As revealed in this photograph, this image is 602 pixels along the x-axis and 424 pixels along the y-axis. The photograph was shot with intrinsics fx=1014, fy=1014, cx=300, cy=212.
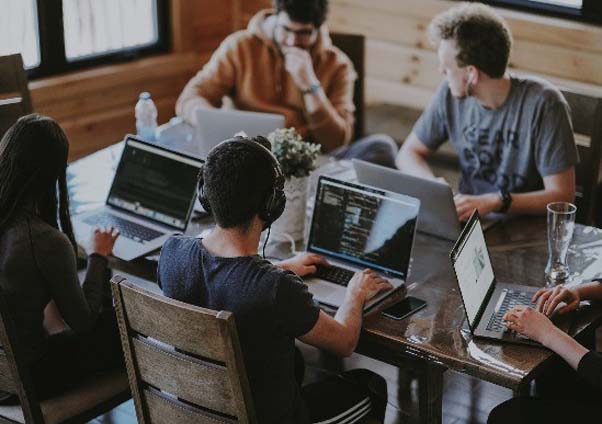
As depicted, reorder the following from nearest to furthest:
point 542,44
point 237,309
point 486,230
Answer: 1. point 237,309
2. point 486,230
3. point 542,44

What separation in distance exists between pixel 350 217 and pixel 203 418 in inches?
31.1

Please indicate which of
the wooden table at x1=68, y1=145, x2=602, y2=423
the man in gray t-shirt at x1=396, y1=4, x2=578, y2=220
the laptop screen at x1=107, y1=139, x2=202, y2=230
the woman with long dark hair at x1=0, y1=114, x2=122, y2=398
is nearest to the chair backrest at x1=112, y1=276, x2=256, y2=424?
the woman with long dark hair at x1=0, y1=114, x2=122, y2=398

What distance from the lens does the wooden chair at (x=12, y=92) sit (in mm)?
3465

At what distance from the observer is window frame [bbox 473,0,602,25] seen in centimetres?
434

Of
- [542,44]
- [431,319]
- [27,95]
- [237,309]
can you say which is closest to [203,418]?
[237,309]

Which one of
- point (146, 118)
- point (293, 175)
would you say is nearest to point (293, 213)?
point (293, 175)

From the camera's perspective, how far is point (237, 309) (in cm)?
212

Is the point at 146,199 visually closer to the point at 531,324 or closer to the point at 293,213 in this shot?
the point at 293,213

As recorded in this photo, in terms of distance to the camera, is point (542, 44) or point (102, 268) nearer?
point (102, 268)

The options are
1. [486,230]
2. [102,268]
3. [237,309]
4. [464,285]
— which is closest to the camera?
[237,309]

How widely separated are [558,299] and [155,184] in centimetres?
126

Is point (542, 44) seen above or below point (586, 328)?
above

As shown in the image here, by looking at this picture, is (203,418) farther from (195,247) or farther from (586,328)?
(586,328)

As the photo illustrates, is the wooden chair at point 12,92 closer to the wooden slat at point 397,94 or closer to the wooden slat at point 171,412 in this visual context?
the wooden slat at point 171,412
